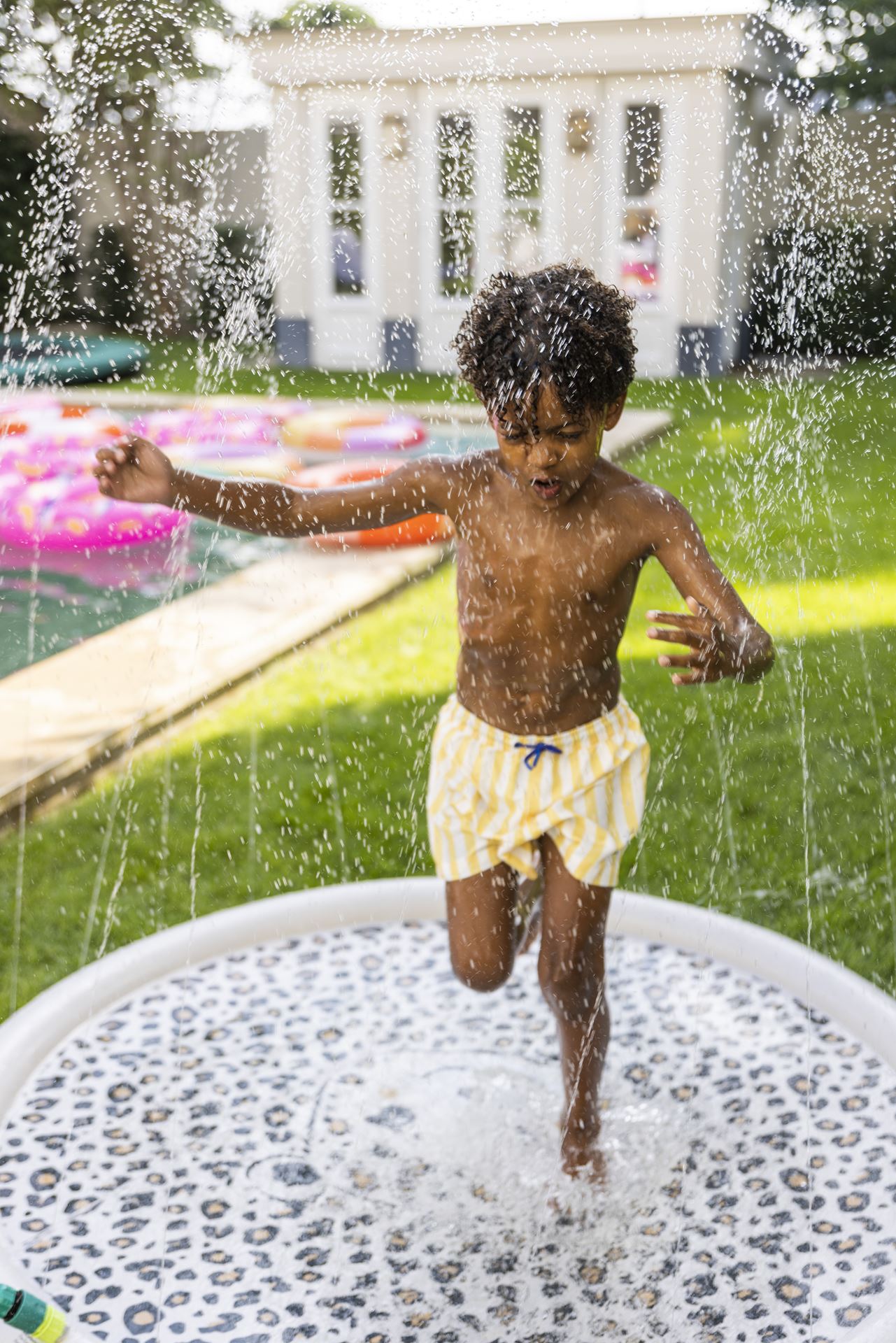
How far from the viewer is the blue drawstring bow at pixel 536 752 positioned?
2287 millimetres

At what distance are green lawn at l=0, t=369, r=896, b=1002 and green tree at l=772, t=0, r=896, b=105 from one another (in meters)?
8.83

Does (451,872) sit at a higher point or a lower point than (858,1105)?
higher

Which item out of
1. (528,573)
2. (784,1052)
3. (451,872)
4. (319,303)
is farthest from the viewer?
(319,303)

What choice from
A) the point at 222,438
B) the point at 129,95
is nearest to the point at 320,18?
the point at 129,95

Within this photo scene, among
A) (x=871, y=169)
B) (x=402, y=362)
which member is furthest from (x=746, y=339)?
(x=402, y=362)

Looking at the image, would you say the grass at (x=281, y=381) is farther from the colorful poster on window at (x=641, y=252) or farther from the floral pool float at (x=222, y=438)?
the colorful poster on window at (x=641, y=252)

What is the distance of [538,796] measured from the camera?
228 centimetres

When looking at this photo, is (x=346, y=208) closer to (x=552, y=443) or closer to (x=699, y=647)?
(x=552, y=443)

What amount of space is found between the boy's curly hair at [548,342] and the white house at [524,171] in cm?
1036

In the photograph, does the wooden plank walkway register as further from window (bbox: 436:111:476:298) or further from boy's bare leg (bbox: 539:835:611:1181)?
window (bbox: 436:111:476:298)

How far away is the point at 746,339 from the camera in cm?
1512

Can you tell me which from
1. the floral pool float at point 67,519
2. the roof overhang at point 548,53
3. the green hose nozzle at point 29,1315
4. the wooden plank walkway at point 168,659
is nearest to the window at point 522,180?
the roof overhang at point 548,53

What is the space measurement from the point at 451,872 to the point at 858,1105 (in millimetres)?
875

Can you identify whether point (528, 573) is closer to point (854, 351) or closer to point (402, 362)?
point (854, 351)
